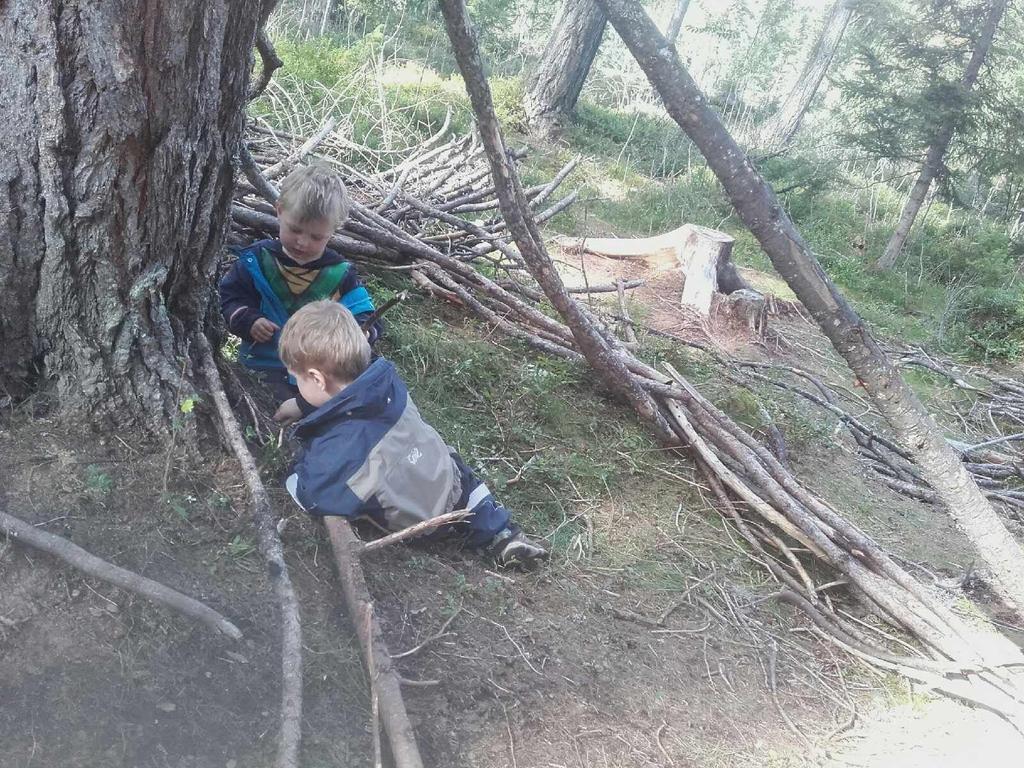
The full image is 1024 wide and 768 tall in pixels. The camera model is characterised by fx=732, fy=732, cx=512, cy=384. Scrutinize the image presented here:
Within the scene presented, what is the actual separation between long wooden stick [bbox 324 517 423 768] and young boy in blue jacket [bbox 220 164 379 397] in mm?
1051

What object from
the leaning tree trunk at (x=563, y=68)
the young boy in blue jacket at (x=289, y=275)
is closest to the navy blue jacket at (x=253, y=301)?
the young boy in blue jacket at (x=289, y=275)

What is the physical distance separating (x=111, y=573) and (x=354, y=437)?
2.79 feet

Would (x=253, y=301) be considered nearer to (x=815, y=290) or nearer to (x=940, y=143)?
(x=815, y=290)

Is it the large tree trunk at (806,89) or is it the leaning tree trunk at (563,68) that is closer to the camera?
the leaning tree trunk at (563,68)

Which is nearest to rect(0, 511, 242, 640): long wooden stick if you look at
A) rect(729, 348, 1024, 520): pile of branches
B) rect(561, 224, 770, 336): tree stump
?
rect(729, 348, 1024, 520): pile of branches

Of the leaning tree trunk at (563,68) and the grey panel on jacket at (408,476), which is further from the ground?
the leaning tree trunk at (563,68)

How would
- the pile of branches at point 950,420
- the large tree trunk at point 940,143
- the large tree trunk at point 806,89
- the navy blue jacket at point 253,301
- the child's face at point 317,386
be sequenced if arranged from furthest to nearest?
1. the large tree trunk at point 806,89
2. the large tree trunk at point 940,143
3. the pile of branches at point 950,420
4. the navy blue jacket at point 253,301
5. the child's face at point 317,386

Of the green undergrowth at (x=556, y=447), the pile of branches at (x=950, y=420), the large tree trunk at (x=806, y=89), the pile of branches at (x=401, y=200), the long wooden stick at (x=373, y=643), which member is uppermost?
the large tree trunk at (x=806, y=89)

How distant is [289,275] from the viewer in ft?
10.8

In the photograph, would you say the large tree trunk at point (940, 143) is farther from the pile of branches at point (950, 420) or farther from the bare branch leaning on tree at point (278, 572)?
the bare branch leaning on tree at point (278, 572)

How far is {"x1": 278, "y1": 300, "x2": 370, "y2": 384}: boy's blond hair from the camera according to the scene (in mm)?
2549

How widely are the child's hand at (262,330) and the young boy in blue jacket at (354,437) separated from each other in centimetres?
54

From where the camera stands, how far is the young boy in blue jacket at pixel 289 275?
3.05m

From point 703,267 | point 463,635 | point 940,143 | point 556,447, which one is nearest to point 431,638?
point 463,635
